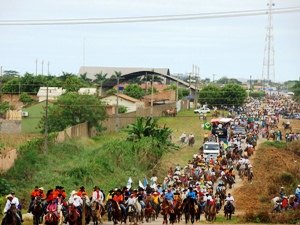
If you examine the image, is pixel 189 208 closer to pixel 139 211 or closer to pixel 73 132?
pixel 139 211

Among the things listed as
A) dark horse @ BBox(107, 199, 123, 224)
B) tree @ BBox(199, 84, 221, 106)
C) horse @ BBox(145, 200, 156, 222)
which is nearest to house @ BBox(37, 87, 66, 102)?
tree @ BBox(199, 84, 221, 106)

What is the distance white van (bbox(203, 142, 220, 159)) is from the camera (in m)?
57.1

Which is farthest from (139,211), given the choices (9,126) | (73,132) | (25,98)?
(25,98)

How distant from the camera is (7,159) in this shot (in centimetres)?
4516

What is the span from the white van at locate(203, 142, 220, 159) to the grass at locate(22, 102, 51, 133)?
16.2 meters

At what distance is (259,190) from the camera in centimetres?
4612

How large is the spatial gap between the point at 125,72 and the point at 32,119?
85.9m

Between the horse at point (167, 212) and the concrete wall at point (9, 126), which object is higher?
the concrete wall at point (9, 126)

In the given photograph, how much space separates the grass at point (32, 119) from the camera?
6961cm

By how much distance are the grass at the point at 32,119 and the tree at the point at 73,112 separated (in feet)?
6.36

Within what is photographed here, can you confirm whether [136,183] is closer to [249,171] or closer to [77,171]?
[77,171]

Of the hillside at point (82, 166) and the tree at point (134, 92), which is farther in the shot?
the tree at point (134, 92)

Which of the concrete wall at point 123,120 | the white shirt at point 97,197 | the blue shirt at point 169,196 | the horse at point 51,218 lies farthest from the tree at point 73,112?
the horse at point 51,218

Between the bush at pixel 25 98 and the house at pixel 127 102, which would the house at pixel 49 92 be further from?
the house at pixel 127 102
